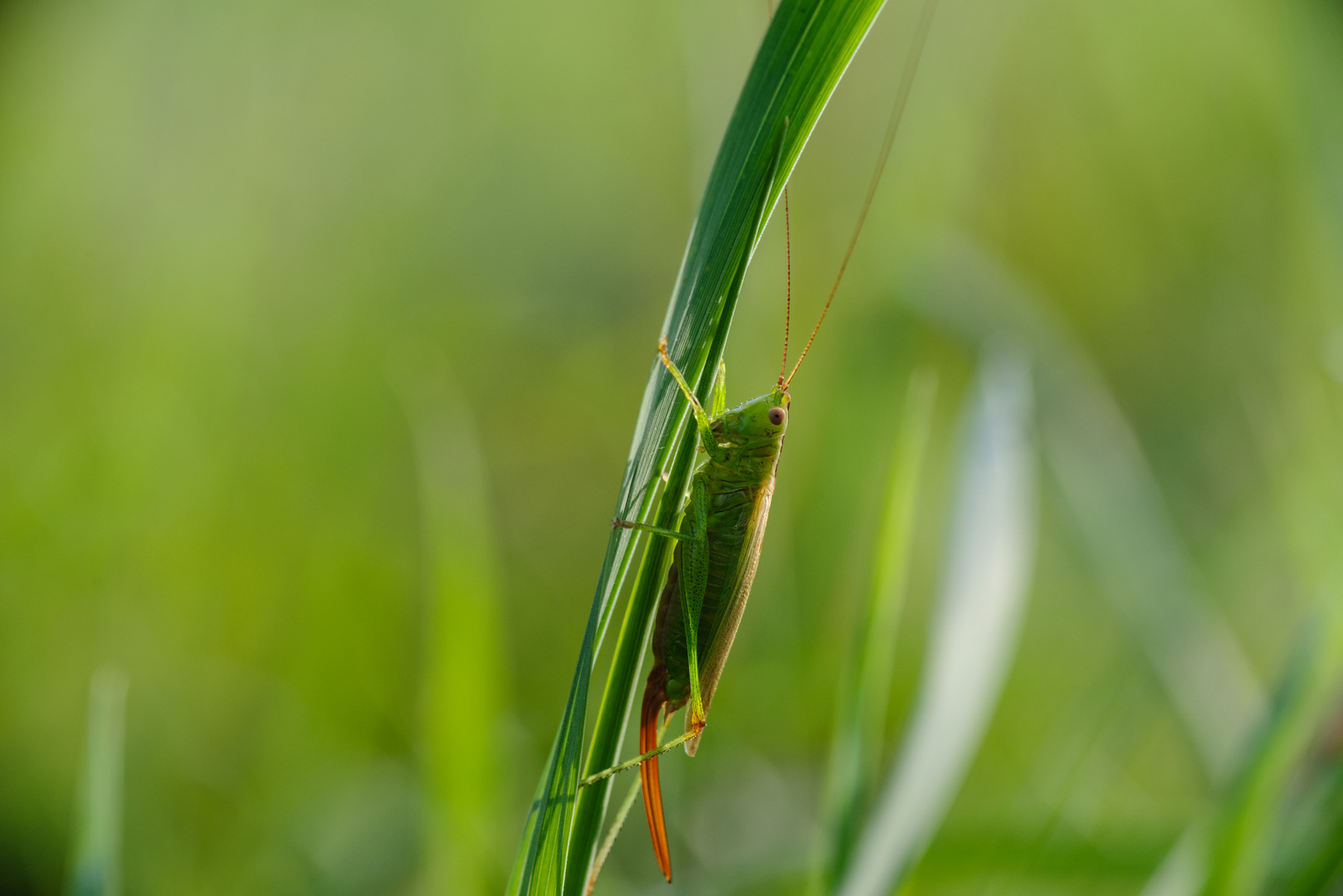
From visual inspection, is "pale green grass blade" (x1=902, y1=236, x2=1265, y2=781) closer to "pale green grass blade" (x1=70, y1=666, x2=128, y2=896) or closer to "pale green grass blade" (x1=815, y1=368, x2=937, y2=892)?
"pale green grass blade" (x1=815, y1=368, x2=937, y2=892)

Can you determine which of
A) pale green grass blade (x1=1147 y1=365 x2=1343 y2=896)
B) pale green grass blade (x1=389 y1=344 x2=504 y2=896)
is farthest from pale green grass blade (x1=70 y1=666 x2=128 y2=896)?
pale green grass blade (x1=1147 y1=365 x2=1343 y2=896)

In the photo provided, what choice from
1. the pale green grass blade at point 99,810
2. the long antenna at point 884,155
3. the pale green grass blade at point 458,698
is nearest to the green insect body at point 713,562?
the long antenna at point 884,155

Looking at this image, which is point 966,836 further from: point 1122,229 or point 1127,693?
point 1122,229

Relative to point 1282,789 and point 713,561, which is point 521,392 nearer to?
point 713,561

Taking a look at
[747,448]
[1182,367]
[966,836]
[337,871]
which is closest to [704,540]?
[747,448]

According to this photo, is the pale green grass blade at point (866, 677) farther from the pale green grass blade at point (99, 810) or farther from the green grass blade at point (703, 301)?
the pale green grass blade at point (99, 810)

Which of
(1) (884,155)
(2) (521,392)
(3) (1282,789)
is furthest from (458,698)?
(2) (521,392)
